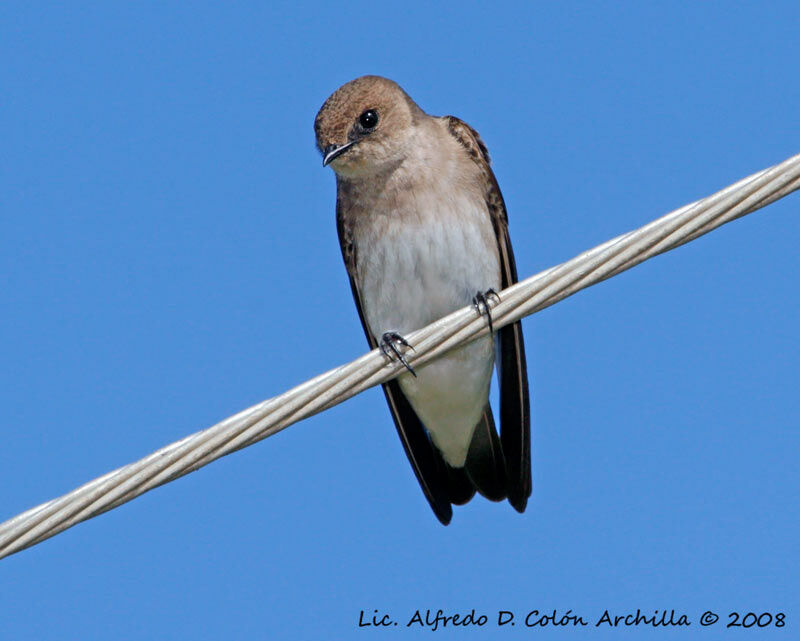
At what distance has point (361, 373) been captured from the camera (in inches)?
166

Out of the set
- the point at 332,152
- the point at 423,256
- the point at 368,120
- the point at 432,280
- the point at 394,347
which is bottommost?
the point at 394,347

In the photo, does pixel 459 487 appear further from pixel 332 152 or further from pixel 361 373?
pixel 361 373

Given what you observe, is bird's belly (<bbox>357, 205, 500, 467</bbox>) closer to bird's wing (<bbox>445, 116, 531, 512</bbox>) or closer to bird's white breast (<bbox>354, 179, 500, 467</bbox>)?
bird's white breast (<bbox>354, 179, 500, 467</bbox>)

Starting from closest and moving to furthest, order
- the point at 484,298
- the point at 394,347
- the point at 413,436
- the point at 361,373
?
the point at 361,373, the point at 394,347, the point at 484,298, the point at 413,436

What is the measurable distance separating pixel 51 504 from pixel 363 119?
325 centimetres

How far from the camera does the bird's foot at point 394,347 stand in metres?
4.52

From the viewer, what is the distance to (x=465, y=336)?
4.45m

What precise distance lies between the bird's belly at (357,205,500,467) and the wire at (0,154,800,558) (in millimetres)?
1586

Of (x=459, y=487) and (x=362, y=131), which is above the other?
(x=362, y=131)

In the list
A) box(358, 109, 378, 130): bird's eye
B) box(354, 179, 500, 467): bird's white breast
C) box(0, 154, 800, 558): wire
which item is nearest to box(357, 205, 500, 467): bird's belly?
box(354, 179, 500, 467): bird's white breast

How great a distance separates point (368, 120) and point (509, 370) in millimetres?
1407

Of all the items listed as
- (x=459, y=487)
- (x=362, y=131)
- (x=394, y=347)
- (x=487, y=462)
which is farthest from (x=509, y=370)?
(x=394, y=347)

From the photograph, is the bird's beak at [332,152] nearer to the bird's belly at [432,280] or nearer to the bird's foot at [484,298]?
the bird's belly at [432,280]

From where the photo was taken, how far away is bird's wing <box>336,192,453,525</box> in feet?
21.5
